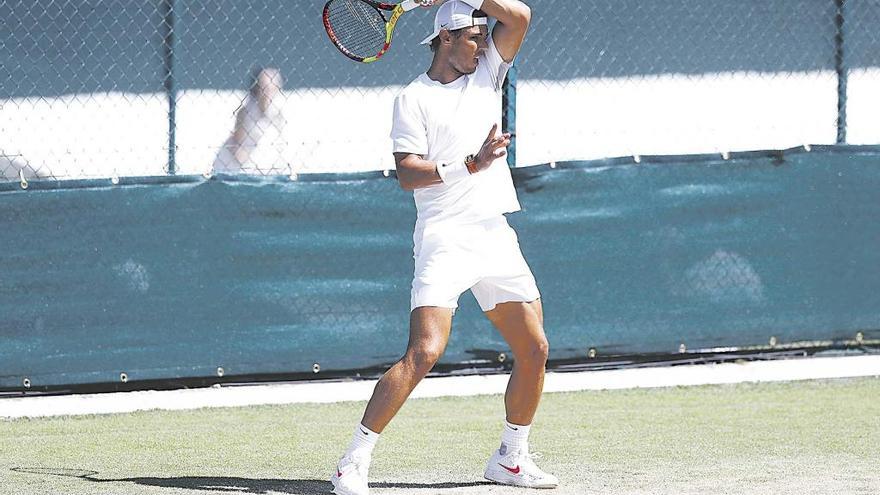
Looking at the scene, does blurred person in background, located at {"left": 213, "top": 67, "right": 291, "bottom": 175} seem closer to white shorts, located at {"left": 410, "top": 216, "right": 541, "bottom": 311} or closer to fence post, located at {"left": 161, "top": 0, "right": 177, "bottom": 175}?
fence post, located at {"left": 161, "top": 0, "right": 177, "bottom": 175}

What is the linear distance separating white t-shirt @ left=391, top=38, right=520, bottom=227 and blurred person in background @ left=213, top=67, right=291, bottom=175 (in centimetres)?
354

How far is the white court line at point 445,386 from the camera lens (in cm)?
770

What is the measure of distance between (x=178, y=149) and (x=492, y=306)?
433 cm

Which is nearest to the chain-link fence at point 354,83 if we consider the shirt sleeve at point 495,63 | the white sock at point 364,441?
the shirt sleeve at point 495,63

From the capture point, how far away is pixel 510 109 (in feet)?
27.5

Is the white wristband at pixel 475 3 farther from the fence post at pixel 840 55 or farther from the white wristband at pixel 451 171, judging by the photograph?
the fence post at pixel 840 55

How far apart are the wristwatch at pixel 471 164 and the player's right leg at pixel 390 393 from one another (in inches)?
19.8

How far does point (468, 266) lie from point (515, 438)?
2.27ft

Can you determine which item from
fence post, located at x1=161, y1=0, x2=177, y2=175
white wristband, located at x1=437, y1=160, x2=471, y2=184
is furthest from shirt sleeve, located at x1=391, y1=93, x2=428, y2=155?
fence post, located at x1=161, y1=0, x2=177, y2=175

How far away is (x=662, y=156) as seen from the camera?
27.8 ft

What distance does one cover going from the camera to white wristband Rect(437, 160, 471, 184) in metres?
5.27

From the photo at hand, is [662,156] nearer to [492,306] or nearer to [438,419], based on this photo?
[438,419]

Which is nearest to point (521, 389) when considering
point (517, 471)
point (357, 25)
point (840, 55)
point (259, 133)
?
point (517, 471)

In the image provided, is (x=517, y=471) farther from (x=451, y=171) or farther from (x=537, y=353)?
(x=451, y=171)
